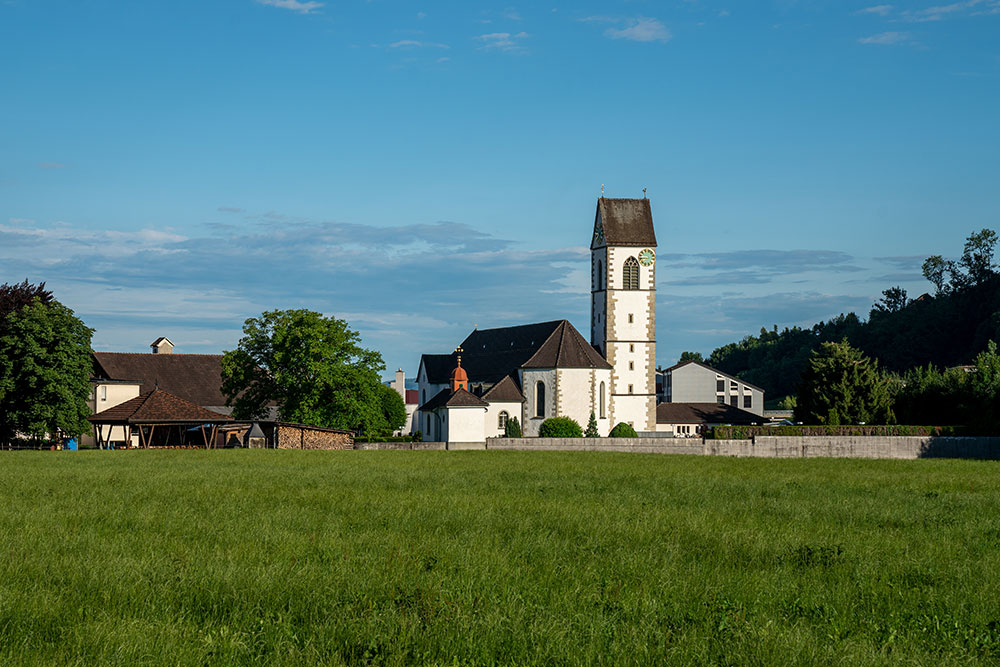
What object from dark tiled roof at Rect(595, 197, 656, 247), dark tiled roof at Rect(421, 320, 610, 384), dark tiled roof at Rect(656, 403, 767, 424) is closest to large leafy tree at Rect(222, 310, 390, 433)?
dark tiled roof at Rect(421, 320, 610, 384)

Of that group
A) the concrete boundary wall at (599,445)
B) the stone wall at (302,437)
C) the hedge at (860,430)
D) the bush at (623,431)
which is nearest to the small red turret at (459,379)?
the bush at (623,431)

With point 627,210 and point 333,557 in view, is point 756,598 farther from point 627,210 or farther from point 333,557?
point 627,210

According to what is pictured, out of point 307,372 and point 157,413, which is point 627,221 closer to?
point 307,372

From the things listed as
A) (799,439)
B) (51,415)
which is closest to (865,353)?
(799,439)

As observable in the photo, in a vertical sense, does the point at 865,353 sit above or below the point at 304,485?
above

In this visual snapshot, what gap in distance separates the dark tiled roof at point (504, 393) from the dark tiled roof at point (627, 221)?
14672 mm

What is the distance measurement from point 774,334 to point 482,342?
110905 millimetres

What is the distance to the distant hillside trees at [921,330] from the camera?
410ft

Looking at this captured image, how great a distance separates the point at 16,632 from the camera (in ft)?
29.7

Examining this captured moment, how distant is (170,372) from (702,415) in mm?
49977

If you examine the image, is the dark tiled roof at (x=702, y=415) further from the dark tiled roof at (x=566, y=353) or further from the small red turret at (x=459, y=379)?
the small red turret at (x=459, y=379)

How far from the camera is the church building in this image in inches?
3167

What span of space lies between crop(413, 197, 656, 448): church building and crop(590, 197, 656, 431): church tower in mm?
84

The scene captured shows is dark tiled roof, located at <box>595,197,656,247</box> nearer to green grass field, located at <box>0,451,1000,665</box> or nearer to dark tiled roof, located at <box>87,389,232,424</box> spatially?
dark tiled roof, located at <box>87,389,232,424</box>
